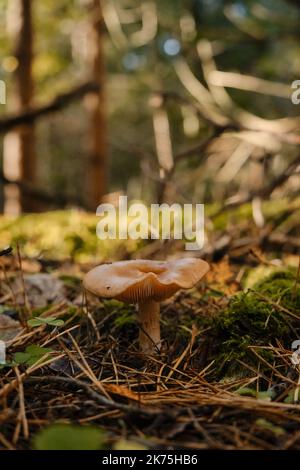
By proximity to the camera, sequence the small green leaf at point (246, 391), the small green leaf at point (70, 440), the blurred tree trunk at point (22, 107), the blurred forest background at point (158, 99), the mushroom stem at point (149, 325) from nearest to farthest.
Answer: the small green leaf at point (70, 440) → the small green leaf at point (246, 391) → the mushroom stem at point (149, 325) → the blurred forest background at point (158, 99) → the blurred tree trunk at point (22, 107)

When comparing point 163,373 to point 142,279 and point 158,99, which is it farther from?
point 158,99

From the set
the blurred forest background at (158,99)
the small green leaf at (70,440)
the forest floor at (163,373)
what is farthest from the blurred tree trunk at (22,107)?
the small green leaf at (70,440)

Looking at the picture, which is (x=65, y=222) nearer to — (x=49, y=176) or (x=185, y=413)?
(x=185, y=413)

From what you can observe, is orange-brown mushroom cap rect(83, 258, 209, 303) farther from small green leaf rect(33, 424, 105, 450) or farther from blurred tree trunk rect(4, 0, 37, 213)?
blurred tree trunk rect(4, 0, 37, 213)

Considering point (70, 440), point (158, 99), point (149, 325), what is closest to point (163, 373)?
point (149, 325)

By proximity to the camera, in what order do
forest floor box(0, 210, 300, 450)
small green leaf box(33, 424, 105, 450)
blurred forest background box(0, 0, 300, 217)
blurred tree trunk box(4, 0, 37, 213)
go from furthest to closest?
1. blurred tree trunk box(4, 0, 37, 213)
2. blurred forest background box(0, 0, 300, 217)
3. forest floor box(0, 210, 300, 450)
4. small green leaf box(33, 424, 105, 450)

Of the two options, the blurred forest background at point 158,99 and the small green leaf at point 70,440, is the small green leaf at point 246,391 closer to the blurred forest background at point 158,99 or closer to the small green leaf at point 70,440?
the small green leaf at point 70,440

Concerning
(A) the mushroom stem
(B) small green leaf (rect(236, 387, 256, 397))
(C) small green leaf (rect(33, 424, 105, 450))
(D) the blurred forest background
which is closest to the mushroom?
(A) the mushroom stem
